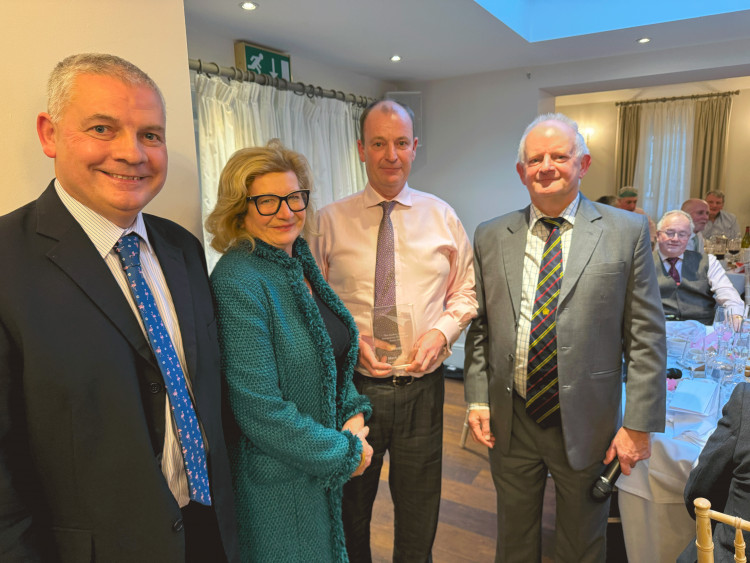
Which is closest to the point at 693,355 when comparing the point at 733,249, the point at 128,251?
the point at 128,251

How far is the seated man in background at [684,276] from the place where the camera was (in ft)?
9.45

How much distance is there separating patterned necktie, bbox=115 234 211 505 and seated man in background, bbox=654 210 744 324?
9.23 feet

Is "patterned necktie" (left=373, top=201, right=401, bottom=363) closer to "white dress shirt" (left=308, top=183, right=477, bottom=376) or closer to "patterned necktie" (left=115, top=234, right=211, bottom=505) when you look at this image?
"white dress shirt" (left=308, top=183, right=477, bottom=376)

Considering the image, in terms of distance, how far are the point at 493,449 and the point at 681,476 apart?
63cm

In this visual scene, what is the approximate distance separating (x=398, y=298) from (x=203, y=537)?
3.13 feet

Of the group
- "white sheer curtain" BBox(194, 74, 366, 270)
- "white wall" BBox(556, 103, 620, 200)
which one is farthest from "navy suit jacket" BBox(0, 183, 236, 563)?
"white wall" BBox(556, 103, 620, 200)

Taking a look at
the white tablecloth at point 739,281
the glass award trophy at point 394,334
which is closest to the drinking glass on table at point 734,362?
the glass award trophy at point 394,334

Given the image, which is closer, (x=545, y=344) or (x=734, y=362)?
(x=545, y=344)

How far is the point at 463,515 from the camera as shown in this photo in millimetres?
2467

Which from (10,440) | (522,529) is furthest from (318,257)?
(522,529)

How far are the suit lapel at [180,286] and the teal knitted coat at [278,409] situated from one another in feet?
0.40

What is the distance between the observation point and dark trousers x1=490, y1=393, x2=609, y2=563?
5.24ft

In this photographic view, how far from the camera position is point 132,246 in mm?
1027

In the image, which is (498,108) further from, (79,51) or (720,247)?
(79,51)
